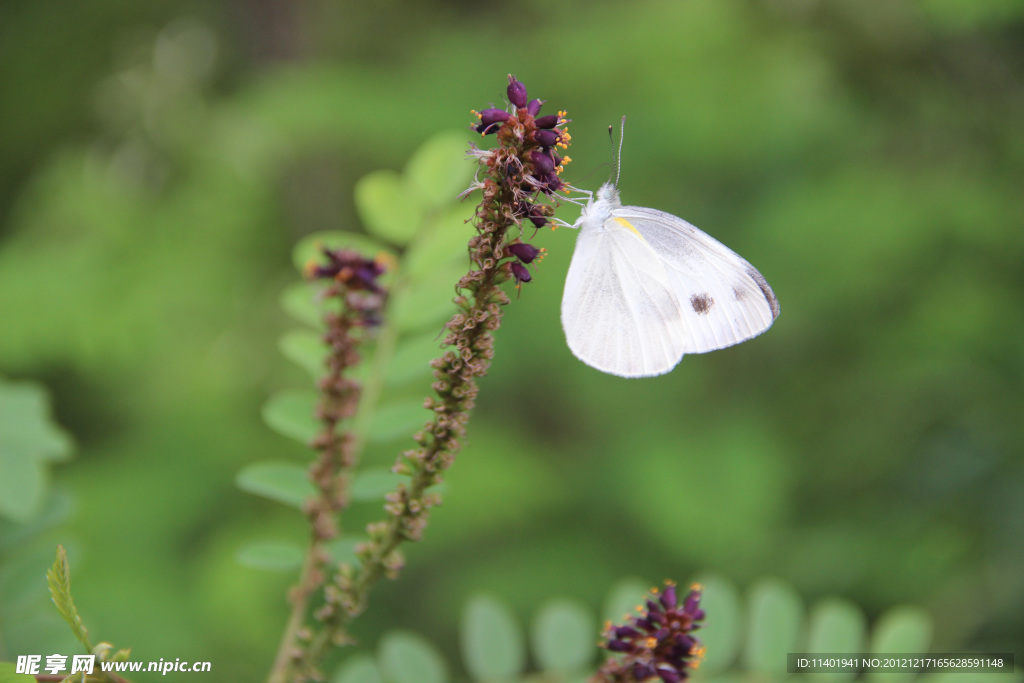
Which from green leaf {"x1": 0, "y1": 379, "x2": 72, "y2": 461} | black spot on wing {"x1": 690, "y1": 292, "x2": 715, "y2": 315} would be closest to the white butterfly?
black spot on wing {"x1": 690, "y1": 292, "x2": 715, "y2": 315}

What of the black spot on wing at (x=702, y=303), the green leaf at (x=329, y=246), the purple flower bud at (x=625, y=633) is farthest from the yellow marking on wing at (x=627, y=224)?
the purple flower bud at (x=625, y=633)

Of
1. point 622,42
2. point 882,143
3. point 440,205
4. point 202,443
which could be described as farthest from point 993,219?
point 202,443

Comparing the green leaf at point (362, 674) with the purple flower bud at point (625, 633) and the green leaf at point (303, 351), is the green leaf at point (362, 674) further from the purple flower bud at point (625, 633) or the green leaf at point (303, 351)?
the green leaf at point (303, 351)

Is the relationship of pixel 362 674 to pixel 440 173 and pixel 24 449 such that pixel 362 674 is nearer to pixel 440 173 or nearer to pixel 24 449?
pixel 24 449

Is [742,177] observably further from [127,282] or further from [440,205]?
[127,282]

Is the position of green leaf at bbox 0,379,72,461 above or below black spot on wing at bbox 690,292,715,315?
below

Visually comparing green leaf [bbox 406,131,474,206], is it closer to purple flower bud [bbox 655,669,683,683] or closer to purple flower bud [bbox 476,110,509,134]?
purple flower bud [bbox 476,110,509,134]
